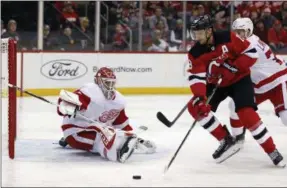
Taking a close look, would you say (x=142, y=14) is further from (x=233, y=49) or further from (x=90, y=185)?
(x=90, y=185)

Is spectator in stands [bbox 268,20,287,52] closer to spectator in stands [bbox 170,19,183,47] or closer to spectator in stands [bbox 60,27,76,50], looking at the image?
spectator in stands [bbox 170,19,183,47]

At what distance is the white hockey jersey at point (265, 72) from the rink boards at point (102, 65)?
16.9 ft

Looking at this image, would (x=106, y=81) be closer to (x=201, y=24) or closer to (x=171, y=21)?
(x=201, y=24)

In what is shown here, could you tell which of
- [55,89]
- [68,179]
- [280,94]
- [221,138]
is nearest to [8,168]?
[68,179]

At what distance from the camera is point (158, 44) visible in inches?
443

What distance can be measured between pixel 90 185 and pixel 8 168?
725mm

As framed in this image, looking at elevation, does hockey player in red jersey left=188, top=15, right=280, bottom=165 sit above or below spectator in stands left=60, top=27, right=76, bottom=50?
above

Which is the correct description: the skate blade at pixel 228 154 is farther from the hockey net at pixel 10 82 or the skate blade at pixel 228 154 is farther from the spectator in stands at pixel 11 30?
the spectator in stands at pixel 11 30

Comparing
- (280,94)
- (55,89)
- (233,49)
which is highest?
(233,49)

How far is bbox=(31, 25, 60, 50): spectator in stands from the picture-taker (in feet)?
34.2

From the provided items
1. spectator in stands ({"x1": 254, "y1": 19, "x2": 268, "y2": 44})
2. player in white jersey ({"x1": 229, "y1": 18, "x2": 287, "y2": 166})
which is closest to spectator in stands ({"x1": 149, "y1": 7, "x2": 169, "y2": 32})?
spectator in stands ({"x1": 254, "y1": 19, "x2": 268, "y2": 44})

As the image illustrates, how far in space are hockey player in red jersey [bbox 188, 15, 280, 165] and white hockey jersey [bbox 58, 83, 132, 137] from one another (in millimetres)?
539

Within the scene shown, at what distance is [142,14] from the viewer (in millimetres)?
11297

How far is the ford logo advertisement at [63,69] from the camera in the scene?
10016 mm
